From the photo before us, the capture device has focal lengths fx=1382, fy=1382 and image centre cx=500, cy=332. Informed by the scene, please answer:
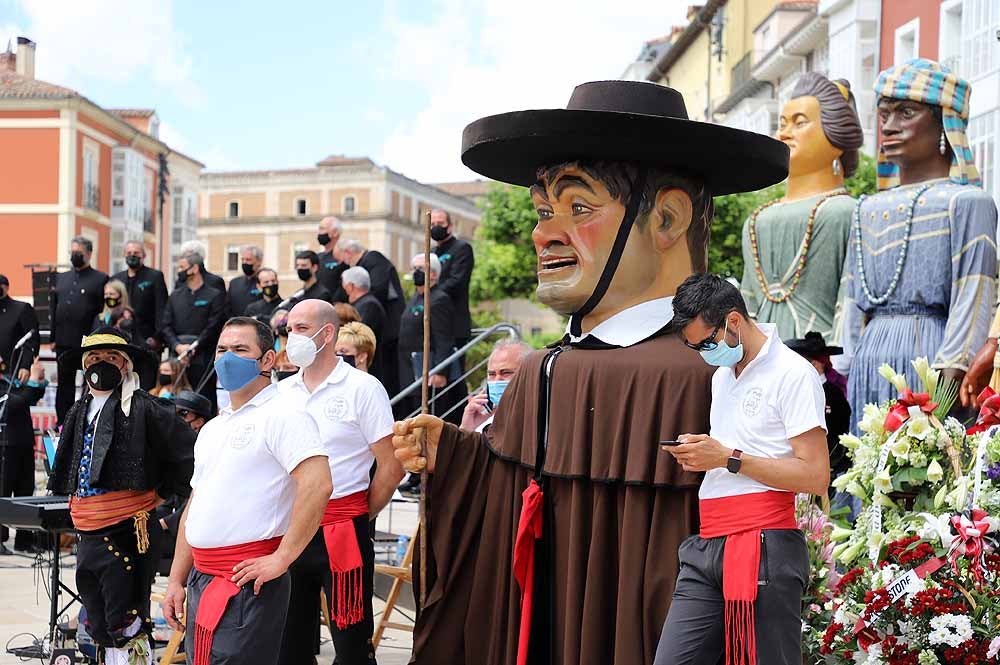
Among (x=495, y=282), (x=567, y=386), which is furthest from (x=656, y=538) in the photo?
(x=495, y=282)

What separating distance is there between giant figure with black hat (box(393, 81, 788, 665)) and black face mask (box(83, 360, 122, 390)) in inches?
108

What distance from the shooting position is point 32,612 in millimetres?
9734

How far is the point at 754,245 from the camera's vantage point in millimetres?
7863

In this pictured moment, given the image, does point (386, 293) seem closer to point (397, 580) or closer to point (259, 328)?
point (397, 580)

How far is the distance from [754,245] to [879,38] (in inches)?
932

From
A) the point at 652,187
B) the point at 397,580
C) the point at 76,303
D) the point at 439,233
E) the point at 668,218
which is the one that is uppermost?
the point at 439,233

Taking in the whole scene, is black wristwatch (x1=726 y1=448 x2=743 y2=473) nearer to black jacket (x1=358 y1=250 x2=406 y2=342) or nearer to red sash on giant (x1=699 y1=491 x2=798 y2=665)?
red sash on giant (x1=699 y1=491 x2=798 y2=665)

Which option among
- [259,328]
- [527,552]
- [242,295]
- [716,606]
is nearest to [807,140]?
[259,328]

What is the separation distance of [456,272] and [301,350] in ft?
17.6

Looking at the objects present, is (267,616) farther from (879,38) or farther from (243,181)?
(243,181)

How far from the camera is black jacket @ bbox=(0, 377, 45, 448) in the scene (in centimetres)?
1245

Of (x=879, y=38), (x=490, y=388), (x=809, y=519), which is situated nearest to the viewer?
(x=809, y=519)

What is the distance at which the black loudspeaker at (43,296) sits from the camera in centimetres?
1403

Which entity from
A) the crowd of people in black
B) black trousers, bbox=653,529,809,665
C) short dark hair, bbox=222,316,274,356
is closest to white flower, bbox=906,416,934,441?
black trousers, bbox=653,529,809,665
